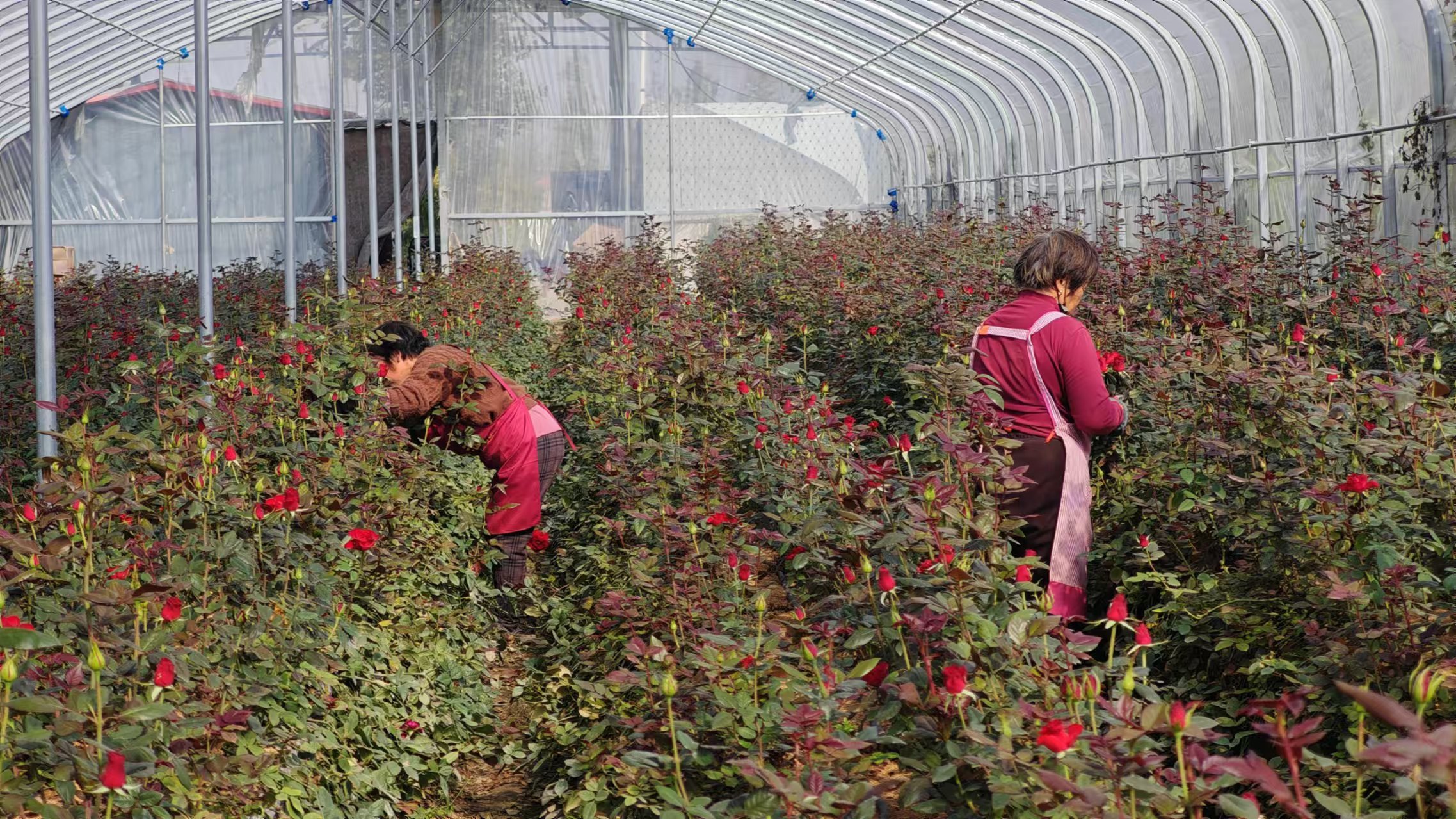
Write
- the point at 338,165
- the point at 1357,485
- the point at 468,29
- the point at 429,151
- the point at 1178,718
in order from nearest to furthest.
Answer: the point at 1178,718, the point at 1357,485, the point at 338,165, the point at 429,151, the point at 468,29

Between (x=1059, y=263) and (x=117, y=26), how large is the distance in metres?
16.3

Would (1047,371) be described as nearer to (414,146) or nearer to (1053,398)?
(1053,398)

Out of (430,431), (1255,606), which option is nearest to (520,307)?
(430,431)

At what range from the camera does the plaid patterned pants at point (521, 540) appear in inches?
207

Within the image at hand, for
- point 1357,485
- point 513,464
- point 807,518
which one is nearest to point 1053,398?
point 807,518

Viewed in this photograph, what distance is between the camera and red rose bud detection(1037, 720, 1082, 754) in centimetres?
Answer: 158

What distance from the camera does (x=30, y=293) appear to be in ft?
37.0

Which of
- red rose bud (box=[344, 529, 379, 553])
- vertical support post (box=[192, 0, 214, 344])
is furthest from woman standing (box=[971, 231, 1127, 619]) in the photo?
vertical support post (box=[192, 0, 214, 344])

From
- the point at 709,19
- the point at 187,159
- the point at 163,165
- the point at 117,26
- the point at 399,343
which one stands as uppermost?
the point at 709,19

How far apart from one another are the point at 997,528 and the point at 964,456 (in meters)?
0.15

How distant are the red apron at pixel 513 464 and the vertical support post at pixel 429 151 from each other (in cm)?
796

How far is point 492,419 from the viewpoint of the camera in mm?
5164

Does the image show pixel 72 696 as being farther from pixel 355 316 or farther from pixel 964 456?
pixel 355 316

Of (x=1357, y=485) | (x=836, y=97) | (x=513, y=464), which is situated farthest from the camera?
(x=836, y=97)
